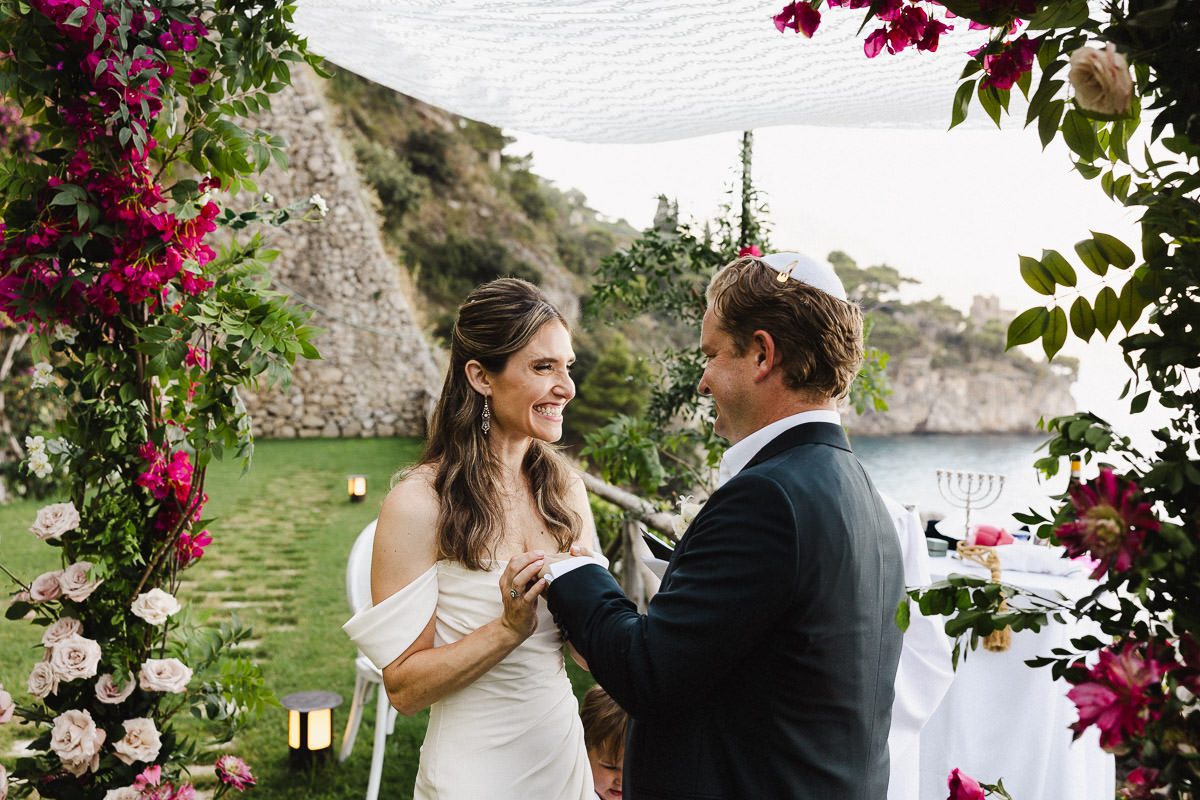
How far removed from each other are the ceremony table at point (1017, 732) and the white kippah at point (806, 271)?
1.77 m

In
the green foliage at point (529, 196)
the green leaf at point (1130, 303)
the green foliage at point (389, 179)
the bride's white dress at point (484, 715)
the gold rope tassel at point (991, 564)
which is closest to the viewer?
the green leaf at point (1130, 303)

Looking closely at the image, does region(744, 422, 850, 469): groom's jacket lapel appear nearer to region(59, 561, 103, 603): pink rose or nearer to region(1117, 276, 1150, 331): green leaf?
region(1117, 276, 1150, 331): green leaf

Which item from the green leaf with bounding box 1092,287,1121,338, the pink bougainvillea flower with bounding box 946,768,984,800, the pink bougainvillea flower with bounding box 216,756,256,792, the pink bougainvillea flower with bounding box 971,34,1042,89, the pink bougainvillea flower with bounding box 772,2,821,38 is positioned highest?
the pink bougainvillea flower with bounding box 772,2,821,38

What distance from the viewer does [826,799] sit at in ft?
3.93

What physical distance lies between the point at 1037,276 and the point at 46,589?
201 centimetres

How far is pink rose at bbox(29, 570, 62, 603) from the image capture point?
5.97 ft

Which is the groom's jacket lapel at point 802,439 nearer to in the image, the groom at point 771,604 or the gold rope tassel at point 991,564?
the groom at point 771,604

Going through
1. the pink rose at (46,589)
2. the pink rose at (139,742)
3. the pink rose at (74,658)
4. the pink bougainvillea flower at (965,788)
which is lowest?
the pink rose at (139,742)

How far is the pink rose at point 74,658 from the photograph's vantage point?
5.80 ft

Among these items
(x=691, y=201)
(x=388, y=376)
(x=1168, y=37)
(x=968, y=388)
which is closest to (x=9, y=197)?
(x=1168, y=37)

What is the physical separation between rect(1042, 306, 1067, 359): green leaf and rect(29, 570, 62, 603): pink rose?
6.48ft

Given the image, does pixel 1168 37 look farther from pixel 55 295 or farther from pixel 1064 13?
pixel 55 295

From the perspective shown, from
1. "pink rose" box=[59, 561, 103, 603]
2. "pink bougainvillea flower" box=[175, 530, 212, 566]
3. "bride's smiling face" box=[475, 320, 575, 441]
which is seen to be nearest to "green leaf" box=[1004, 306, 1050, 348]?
"bride's smiling face" box=[475, 320, 575, 441]

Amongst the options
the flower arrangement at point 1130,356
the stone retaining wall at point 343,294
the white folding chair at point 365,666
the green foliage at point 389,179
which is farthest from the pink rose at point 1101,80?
the green foliage at point 389,179
